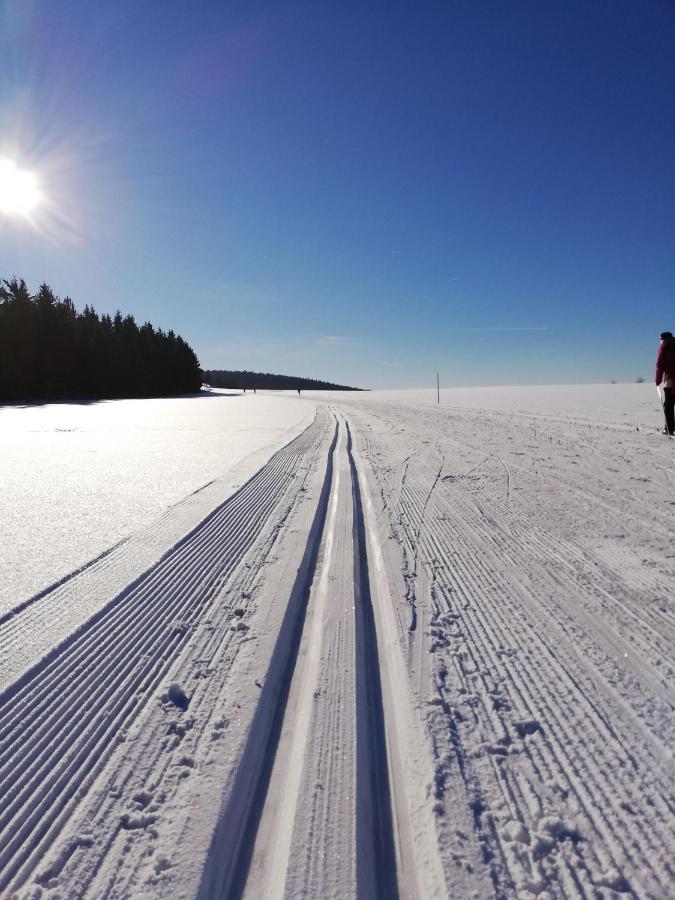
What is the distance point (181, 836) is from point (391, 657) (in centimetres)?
92

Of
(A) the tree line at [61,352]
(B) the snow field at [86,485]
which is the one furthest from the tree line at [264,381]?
(B) the snow field at [86,485]

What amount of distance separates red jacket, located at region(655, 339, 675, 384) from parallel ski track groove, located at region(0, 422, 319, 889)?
849 centimetres

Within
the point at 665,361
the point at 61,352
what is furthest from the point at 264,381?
the point at 665,361

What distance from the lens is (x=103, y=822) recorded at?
107 centimetres

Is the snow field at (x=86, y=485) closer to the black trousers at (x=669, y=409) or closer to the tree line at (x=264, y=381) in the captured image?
the black trousers at (x=669, y=409)

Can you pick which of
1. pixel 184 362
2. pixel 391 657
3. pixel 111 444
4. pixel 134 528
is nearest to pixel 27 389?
pixel 184 362

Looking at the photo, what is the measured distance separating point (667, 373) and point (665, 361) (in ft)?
1.10

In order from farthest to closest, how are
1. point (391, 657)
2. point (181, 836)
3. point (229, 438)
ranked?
point (229, 438), point (391, 657), point (181, 836)

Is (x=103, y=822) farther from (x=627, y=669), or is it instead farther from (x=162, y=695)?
(x=627, y=669)

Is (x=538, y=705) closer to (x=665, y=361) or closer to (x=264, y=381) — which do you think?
(x=665, y=361)

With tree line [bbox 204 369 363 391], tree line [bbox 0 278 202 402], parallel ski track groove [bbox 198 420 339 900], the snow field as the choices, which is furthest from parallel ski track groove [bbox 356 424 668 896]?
tree line [bbox 204 369 363 391]

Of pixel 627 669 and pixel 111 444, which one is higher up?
pixel 111 444

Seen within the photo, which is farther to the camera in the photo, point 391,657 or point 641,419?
point 641,419

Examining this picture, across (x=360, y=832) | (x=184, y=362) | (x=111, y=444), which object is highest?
(x=184, y=362)
